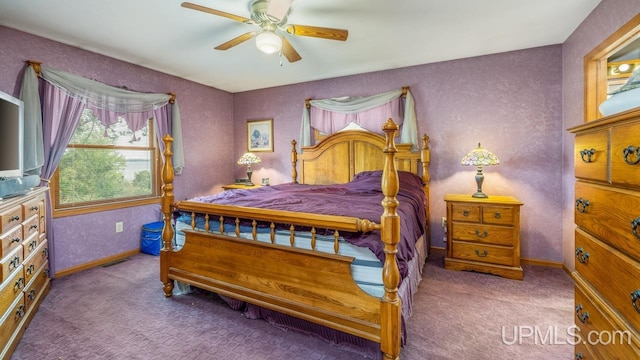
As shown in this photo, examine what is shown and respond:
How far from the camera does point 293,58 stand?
2.73 meters

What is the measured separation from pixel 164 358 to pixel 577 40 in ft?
14.1

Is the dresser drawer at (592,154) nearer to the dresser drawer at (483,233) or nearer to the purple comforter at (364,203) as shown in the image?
the purple comforter at (364,203)

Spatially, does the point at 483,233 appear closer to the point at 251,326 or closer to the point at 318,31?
the point at 251,326

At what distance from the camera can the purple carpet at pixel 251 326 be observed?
1787 millimetres

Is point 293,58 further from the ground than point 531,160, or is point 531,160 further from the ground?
point 293,58

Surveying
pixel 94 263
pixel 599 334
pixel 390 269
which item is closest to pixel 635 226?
pixel 599 334

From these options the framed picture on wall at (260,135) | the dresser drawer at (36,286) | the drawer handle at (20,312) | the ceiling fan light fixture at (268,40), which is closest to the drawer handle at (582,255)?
the ceiling fan light fixture at (268,40)

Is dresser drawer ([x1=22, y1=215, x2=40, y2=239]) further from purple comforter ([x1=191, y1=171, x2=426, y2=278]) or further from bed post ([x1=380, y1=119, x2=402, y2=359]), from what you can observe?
bed post ([x1=380, y1=119, x2=402, y2=359])

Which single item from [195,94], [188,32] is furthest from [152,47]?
[195,94]

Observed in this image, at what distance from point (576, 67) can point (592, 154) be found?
2.32m

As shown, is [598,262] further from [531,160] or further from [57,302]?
[57,302]

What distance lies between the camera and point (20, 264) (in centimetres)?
198

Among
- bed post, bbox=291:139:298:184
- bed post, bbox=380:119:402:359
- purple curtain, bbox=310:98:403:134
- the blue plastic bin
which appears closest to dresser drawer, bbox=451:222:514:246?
purple curtain, bbox=310:98:403:134

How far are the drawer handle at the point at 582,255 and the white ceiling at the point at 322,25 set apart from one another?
197cm
